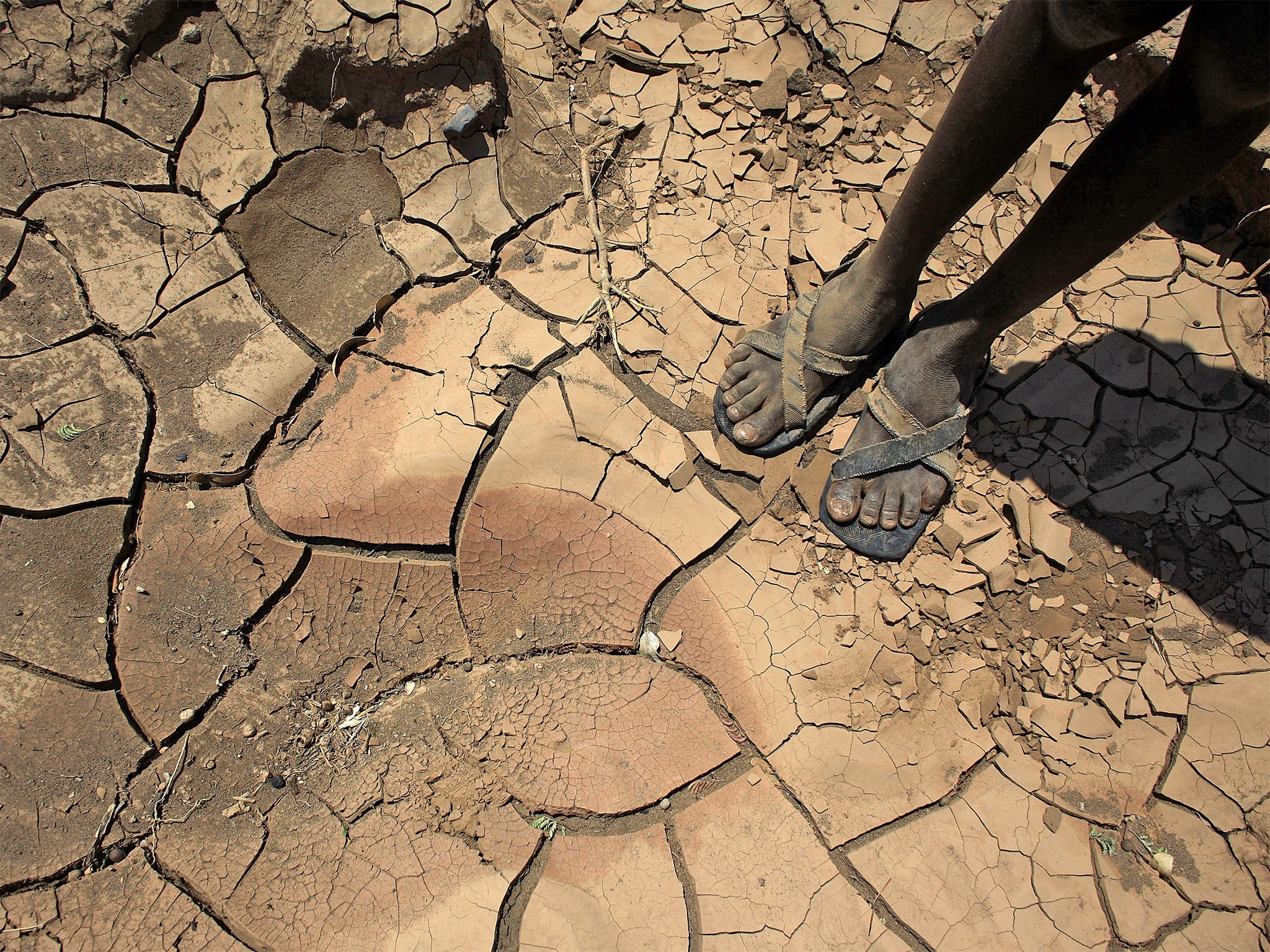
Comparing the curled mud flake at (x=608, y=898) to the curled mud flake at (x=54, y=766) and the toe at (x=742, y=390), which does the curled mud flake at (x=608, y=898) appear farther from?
the toe at (x=742, y=390)

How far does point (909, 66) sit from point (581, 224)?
144 cm

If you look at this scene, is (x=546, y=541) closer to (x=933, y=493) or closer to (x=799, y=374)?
(x=799, y=374)

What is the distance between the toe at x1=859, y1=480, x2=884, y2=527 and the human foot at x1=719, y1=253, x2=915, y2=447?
35 cm

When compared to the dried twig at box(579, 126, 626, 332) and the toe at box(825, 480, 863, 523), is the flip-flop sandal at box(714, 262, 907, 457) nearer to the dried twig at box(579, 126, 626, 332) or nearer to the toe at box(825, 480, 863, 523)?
the toe at box(825, 480, 863, 523)

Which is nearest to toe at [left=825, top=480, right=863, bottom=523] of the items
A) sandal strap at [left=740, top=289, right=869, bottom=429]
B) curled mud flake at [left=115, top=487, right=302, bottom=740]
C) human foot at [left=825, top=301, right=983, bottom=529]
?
human foot at [left=825, top=301, right=983, bottom=529]

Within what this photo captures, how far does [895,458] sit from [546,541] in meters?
1.10

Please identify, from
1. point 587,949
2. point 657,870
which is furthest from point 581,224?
point 587,949

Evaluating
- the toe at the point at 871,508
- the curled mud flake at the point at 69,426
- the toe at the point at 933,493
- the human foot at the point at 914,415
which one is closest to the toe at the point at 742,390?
the human foot at the point at 914,415

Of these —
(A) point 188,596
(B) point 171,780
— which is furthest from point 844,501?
(B) point 171,780

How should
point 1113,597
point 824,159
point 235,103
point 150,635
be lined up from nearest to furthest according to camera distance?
point 150,635
point 1113,597
point 235,103
point 824,159

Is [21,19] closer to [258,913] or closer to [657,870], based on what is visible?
[258,913]

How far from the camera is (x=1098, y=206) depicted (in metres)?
1.58

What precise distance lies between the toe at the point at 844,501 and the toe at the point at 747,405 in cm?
35

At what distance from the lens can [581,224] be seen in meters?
2.44
